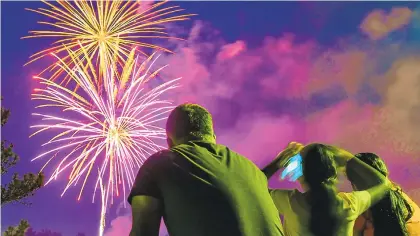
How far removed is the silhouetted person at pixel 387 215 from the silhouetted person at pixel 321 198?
0.17 m

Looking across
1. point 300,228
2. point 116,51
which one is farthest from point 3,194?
point 300,228

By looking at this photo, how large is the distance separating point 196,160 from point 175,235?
40 centimetres

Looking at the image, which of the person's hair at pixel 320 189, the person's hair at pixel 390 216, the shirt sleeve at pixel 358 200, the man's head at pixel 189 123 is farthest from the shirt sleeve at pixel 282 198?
the man's head at pixel 189 123

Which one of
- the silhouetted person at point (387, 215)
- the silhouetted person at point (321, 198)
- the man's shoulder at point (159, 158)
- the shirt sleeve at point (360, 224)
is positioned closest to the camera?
the man's shoulder at point (159, 158)

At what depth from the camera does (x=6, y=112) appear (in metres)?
20.7

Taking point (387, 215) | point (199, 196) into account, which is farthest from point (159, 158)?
point (387, 215)

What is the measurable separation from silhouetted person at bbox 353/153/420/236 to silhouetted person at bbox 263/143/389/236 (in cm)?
17

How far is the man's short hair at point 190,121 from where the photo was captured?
321 centimetres

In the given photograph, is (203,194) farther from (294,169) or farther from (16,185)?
(16,185)

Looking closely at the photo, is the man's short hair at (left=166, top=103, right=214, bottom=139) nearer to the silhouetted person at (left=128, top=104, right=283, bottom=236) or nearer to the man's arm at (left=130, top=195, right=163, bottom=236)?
the silhouetted person at (left=128, top=104, right=283, bottom=236)

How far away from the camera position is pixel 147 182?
294 cm

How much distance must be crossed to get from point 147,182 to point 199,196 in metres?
0.27

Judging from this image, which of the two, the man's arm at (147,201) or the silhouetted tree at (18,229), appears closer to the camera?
the man's arm at (147,201)

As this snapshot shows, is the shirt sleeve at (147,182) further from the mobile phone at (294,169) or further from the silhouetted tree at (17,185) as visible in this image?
the silhouetted tree at (17,185)
